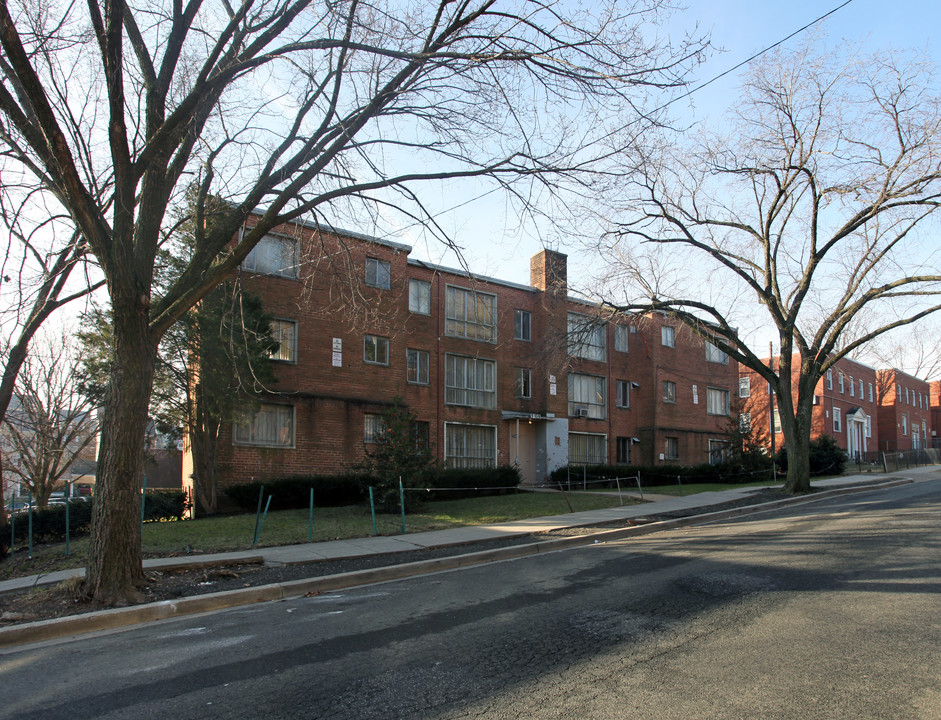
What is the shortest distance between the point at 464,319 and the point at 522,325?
3.44m

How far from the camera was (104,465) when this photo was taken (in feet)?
27.6

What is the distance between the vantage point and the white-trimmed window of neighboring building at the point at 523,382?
2894 cm

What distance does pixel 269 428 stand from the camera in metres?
21.5

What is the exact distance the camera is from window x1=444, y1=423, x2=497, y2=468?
2641cm

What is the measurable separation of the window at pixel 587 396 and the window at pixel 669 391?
3852 millimetres

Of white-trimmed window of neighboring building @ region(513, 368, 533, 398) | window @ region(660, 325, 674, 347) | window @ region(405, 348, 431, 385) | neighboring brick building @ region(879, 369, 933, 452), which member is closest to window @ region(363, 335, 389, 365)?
window @ region(405, 348, 431, 385)

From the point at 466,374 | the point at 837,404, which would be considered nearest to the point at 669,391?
the point at 466,374

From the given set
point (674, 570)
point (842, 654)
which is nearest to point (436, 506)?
point (674, 570)

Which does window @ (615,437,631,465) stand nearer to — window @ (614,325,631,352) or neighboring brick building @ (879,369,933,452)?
window @ (614,325,631,352)

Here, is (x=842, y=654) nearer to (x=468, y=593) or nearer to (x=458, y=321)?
(x=468, y=593)

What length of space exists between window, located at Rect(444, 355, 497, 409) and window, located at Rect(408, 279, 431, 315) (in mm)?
2126

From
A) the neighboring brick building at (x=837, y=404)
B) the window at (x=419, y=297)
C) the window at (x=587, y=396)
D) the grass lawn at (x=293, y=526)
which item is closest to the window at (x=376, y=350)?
the window at (x=419, y=297)

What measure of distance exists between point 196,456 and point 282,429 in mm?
3399

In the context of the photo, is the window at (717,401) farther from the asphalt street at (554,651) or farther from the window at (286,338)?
the asphalt street at (554,651)
